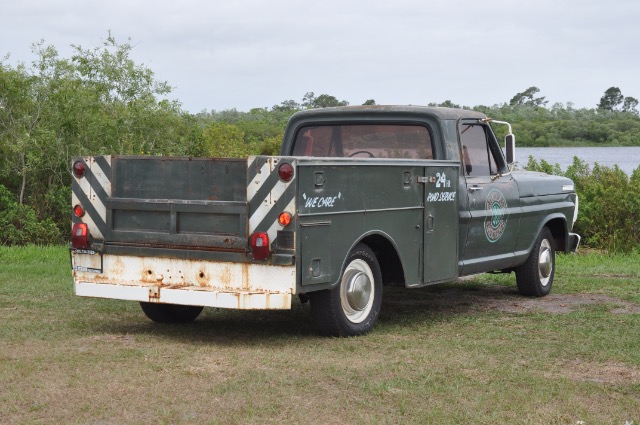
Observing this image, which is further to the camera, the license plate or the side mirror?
the side mirror

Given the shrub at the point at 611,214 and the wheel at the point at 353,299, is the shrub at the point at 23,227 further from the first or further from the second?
the wheel at the point at 353,299

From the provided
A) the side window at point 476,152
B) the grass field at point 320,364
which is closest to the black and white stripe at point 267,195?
the grass field at point 320,364

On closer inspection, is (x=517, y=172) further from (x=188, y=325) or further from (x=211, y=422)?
(x=211, y=422)

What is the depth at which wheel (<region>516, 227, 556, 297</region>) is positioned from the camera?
35.8 feet

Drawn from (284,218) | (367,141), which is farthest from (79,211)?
(367,141)

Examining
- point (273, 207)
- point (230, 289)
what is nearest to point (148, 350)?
point (230, 289)

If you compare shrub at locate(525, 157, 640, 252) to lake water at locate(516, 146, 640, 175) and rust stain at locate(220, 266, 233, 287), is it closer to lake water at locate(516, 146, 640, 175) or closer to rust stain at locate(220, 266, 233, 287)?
lake water at locate(516, 146, 640, 175)

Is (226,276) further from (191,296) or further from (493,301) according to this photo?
(493,301)

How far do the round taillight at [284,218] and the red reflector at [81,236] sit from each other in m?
1.74

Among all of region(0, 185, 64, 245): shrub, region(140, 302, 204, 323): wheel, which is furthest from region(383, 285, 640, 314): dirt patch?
region(0, 185, 64, 245): shrub

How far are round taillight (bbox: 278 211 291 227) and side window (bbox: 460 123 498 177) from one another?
263 cm

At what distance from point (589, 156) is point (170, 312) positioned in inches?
668

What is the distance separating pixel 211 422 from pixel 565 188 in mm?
6993

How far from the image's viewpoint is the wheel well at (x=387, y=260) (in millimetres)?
8607
